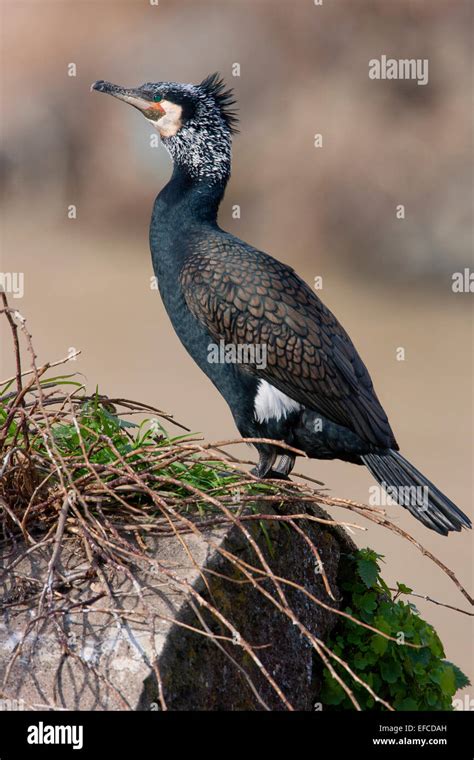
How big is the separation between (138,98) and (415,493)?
6.53ft

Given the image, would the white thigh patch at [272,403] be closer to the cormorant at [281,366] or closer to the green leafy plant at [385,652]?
the cormorant at [281,366]

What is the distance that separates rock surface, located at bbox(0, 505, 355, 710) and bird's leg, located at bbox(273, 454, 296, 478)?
1.99ft

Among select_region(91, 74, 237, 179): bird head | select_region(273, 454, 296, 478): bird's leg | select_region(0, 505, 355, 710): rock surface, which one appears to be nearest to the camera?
select_region(0, 505, 355, 710): rock surface

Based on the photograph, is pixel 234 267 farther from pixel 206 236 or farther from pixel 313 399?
pixel 313 399

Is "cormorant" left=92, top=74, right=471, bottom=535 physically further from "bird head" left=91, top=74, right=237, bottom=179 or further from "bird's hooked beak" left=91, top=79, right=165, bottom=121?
"bird's hooked beak" left=91, top=79, right=165, bottom=121

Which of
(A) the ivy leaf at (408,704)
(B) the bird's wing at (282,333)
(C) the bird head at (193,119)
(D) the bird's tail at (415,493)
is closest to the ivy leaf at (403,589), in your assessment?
(D) the bird's tail at (415,493)

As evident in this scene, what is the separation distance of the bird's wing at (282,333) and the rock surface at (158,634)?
2.14 ft

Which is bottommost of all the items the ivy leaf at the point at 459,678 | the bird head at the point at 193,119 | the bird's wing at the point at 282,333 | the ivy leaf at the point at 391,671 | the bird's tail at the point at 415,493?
the ivy leaf at the point at 459,678

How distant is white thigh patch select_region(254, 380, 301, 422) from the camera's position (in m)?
3.67

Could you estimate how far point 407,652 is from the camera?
11.2 feet

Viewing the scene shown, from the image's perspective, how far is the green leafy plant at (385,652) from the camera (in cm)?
334

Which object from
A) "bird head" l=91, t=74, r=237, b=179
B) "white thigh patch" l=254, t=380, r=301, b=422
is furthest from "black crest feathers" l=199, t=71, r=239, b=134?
"white thigh patch" l=254, t=380, r=301, b=422

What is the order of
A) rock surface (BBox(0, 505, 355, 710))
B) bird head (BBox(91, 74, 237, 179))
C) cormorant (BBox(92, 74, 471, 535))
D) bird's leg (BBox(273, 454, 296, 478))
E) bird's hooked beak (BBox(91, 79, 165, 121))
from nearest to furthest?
rock surface (BBox(0, 505, 355, 710)) → cormorant (BBox(92, 74, 471, 535)) → bird's leg (BBox(273, 454, 296, 478)) → bird head (BBox(91, 74, 237, 179)) → bird's hooked beak (BBox(91, 79, 165, 121))

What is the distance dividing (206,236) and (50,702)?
196cm
